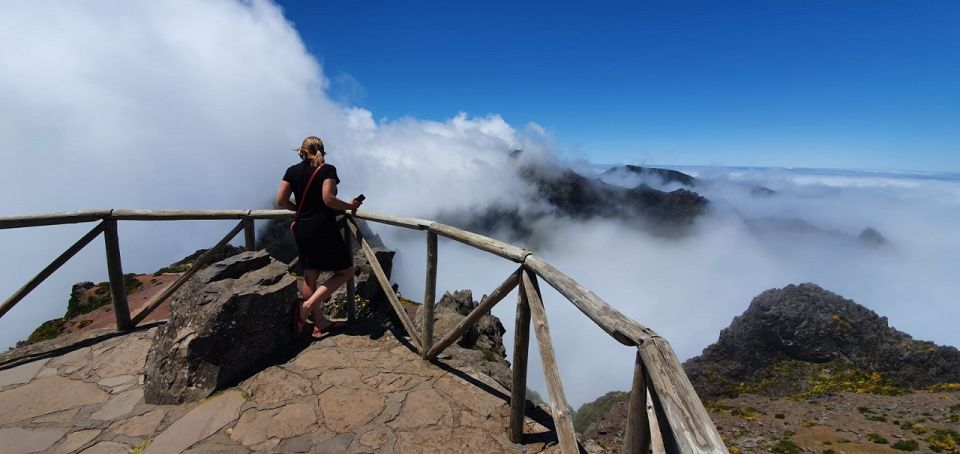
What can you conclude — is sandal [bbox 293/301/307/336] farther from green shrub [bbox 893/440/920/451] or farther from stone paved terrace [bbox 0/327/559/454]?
green shrub [bbox 893/440/920/451]

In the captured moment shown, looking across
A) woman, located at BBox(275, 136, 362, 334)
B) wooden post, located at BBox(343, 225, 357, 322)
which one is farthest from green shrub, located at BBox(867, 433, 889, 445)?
woman, located at BBox(275, 136, 362, 334)

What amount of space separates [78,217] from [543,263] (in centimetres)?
751

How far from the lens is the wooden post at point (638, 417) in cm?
256

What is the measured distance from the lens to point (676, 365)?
92.1 inches

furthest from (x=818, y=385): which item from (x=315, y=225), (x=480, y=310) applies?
(x=315, y=225)

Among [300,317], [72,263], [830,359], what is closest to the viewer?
[300,317]

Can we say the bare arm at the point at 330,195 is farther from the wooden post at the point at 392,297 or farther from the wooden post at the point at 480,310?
the wooden post at the point at 480,310

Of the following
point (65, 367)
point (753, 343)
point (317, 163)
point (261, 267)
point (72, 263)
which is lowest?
point (72, 263)

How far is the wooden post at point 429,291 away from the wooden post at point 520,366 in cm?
179

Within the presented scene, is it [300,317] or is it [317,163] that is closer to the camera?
[317,163]

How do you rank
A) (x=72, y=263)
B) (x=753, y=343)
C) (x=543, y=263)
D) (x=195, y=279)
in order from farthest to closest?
(x=72, y=263) → (x=753, y=343) → (x=195, y=279) → (x=543, y=263)

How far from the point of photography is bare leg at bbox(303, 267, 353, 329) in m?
6.18

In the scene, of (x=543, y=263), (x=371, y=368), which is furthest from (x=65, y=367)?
(x=543, y=263)

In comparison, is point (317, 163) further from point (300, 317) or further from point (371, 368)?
point (371, 368)
